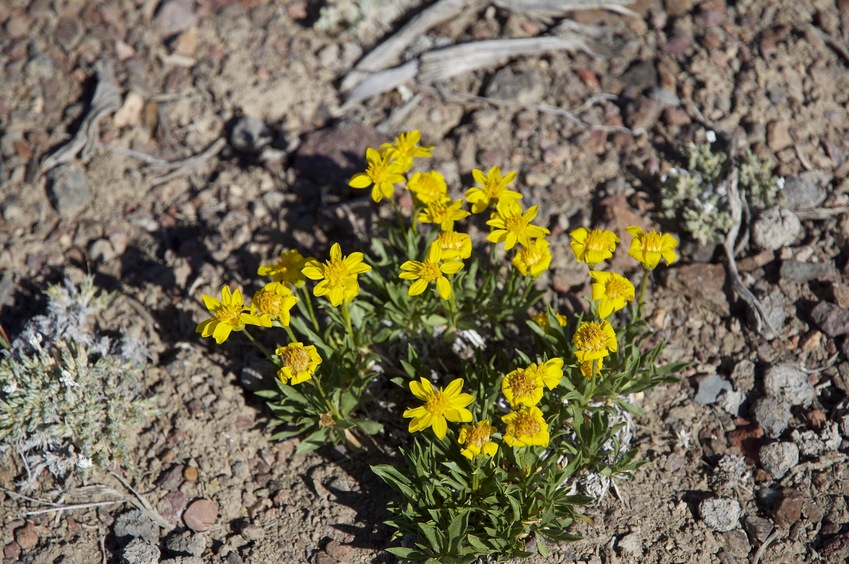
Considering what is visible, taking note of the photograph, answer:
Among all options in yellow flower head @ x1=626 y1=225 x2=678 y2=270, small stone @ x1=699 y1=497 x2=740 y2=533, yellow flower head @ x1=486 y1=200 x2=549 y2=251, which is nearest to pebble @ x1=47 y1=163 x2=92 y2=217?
yellow flower head @ x1=486 y1=200 x2=549 y2=251

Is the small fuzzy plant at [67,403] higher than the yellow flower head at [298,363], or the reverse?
the yellow flower head at [298,363]

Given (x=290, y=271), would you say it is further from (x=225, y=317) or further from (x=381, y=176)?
(x=381, y=176)

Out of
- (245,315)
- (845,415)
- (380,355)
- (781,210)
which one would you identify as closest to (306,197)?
(380,355)

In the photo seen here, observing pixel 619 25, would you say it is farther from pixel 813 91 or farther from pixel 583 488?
pixel 583 488

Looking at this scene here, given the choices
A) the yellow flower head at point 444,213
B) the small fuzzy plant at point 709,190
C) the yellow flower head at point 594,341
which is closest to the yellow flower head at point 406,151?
the yellow flower head at point 444,213

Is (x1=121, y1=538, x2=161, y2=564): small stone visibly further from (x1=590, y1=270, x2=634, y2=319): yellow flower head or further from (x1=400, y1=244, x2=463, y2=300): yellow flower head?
(x1=590, y1=270, x2=634, y2=319): yellow flower head

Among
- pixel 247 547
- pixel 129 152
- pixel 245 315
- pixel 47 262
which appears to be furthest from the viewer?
pixel 129 152

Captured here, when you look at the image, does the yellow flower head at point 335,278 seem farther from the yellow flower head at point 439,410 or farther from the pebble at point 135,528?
the pebble at point 135,528

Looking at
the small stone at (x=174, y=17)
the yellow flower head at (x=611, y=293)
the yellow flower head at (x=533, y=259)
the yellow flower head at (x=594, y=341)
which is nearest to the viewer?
the yellow flower head at (x=594, y=341)
